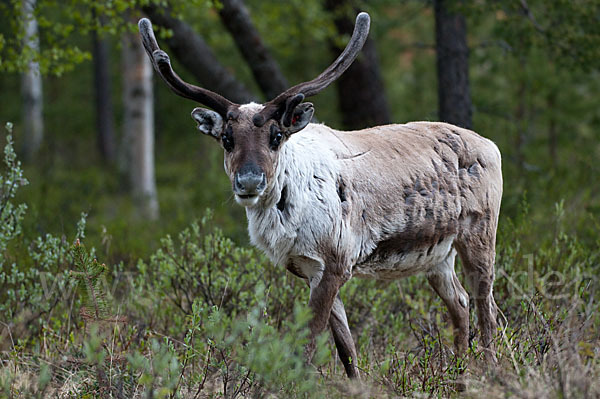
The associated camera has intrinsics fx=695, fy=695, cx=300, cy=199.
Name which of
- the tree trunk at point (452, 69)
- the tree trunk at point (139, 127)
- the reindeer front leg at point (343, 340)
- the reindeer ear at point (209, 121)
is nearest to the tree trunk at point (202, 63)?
the tree trunk at point (452, 69)

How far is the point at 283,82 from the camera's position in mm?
8477

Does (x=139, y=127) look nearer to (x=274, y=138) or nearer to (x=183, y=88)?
(x=183, y=88)

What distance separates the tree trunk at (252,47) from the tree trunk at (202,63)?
0.36 m

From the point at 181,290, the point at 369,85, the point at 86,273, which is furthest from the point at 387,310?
the point at 369,85

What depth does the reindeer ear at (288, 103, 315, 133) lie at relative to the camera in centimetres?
402

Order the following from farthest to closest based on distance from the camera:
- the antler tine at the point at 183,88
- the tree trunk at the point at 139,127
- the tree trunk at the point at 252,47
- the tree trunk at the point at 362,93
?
the tree trunk at the point at 139,127 < the tree trunk at the point at 362,93 < the tree trunk at the point at 252,47 < the antler tine at the point at 183,88

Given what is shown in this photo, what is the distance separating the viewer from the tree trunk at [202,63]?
8.02 meters

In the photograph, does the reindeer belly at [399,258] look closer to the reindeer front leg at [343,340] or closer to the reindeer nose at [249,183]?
the reindeer front leg at [343,340]

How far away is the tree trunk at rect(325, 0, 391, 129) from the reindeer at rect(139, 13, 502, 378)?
5.21 meters

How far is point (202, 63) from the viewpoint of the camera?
818 centimetres

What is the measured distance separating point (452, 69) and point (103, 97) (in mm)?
14937

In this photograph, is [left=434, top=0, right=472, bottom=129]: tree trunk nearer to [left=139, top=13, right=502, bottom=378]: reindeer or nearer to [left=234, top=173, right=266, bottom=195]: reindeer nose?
[left=139, top=13, right=502, bottom=378]: reindeer

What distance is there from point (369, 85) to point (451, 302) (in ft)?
19.0

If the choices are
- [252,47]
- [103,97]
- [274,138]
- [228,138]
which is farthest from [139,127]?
[103,97]
